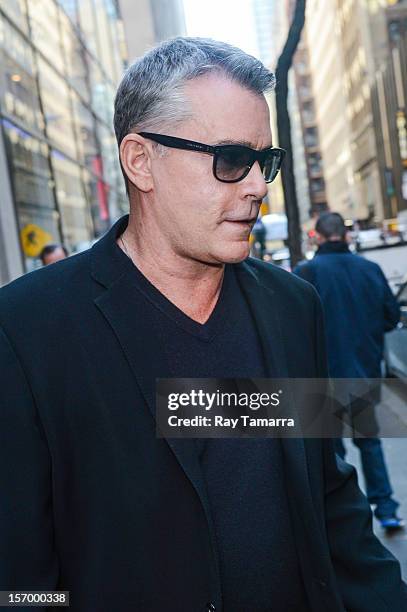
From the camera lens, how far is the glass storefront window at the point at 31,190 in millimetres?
13211

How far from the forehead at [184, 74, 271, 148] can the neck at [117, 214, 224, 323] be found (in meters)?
0.25

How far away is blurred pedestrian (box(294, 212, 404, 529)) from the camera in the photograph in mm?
5918

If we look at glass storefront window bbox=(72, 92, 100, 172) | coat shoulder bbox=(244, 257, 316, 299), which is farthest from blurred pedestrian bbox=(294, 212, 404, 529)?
glass storefront window bbox=(72, 92, 100, 172)

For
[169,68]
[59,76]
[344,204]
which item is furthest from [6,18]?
[344,204]

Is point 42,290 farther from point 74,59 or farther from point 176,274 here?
point 74,59

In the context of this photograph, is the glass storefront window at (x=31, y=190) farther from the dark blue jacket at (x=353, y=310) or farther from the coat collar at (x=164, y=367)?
the coat collar at (x=164, y=367)

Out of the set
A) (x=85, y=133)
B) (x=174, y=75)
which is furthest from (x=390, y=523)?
(x=85, y=133)

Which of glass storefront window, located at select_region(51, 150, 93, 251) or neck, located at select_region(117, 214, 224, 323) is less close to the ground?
glass storefront window, located at select_region(51, 150, 93, 251)

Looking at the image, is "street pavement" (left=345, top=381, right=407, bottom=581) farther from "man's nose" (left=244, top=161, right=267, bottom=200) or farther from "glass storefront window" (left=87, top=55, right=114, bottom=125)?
"glass storefront window" (left=87, top=55, right=114, bottom=125)

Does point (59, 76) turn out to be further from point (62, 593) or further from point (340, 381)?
point (62, 593)

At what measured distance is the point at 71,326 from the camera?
1.80 meters

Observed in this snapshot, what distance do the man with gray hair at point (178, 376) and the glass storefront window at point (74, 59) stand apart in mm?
20305

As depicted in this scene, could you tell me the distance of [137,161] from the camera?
6.43ft

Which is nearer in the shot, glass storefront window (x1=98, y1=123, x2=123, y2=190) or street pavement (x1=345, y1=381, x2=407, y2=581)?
street pavement (x1=345, y1=381, x2=407, y2=581)
